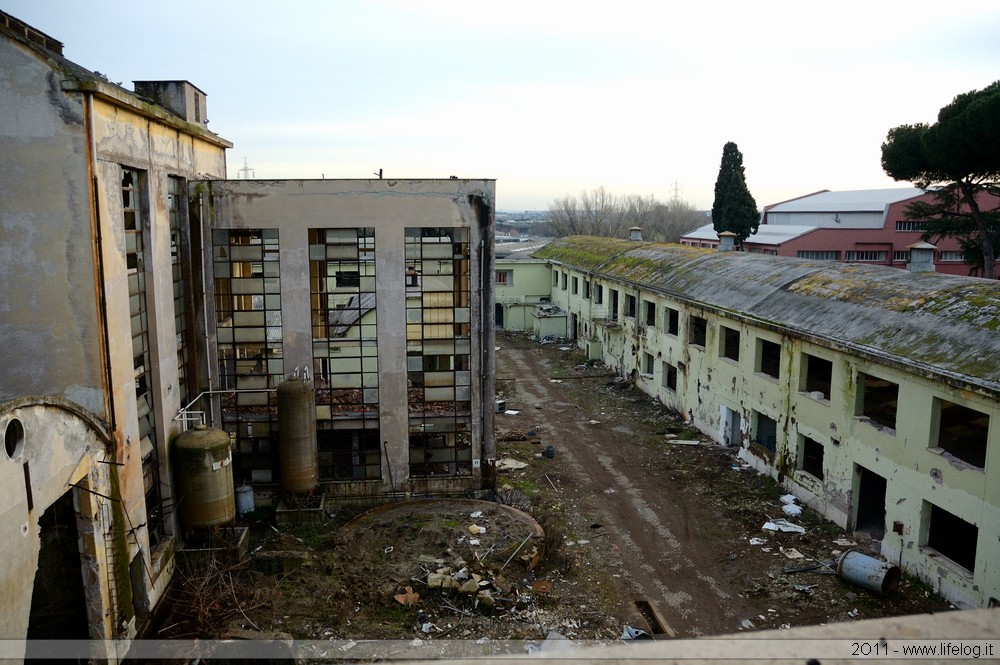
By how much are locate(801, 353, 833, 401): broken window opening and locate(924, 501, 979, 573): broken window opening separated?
148 inches

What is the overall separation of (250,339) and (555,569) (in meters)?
9.03

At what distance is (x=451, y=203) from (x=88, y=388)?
8.92 meters

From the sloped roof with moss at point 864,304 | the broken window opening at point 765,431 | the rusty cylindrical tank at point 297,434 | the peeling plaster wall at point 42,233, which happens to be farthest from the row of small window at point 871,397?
the peeling plaster wall at point 42,233

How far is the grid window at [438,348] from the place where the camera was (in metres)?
17.4

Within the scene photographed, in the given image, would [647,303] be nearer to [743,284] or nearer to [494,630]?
[743,284]

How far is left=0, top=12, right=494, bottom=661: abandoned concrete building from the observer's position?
1077cm

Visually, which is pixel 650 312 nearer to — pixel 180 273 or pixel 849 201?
pixel 180 273

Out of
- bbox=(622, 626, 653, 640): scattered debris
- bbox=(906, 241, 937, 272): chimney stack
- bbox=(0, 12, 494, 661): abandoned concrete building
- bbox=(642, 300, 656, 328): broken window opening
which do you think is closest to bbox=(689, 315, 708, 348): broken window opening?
bbox=(642, 300, 656, 328): broken window opening

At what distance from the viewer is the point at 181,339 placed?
16031mm

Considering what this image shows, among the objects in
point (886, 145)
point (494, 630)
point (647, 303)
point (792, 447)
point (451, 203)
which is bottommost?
point (494, 630)

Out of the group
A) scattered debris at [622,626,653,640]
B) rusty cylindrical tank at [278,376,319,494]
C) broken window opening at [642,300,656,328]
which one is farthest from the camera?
broken window opening at [642,300,656,328]

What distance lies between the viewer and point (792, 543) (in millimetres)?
16203

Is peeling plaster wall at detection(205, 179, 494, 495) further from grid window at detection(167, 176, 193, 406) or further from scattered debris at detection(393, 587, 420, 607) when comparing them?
scattered debris at detection(393, 587, 420, 607)

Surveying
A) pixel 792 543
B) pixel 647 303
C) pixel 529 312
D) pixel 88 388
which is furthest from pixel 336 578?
pixel 529 312
